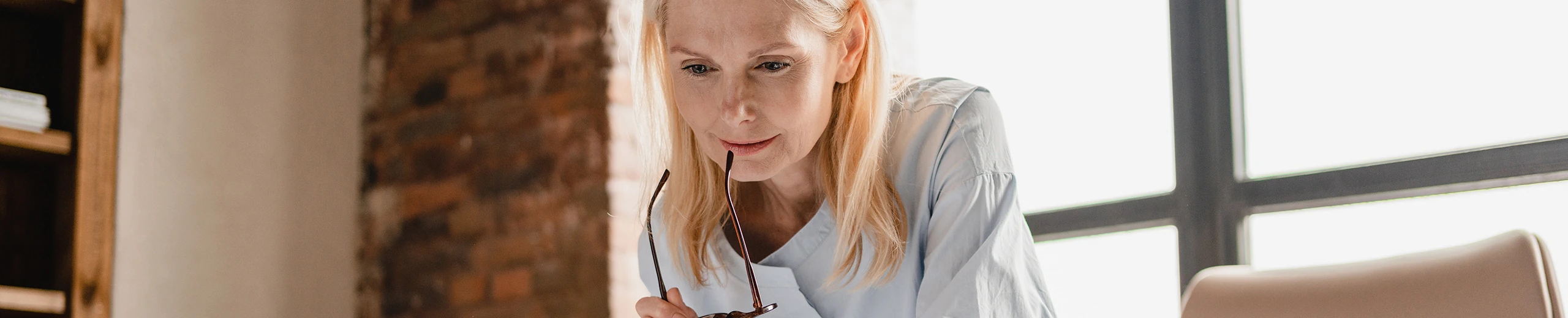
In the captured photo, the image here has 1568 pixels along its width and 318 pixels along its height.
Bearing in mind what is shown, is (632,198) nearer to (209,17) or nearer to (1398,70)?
(209,17)

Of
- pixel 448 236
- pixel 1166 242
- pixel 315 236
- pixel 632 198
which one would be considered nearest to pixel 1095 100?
pixel 1166 242

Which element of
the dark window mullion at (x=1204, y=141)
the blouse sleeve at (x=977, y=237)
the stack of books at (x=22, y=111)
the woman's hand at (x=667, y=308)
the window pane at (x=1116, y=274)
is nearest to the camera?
the blouse sleeve at (x=977, y=237)

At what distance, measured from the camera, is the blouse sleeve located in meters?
1.06

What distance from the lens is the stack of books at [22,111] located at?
206 centimetres

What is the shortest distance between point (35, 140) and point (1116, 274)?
2.12 m

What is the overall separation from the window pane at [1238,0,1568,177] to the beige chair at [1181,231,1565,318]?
720mm

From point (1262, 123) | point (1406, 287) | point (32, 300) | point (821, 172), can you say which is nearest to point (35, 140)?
point (32, 300)

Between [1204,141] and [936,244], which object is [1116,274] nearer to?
[1204,141]

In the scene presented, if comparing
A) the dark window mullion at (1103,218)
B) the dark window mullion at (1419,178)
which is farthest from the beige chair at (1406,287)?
the dark window mullion at (1103,218)

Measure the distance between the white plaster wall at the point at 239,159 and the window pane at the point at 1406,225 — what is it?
2028mm

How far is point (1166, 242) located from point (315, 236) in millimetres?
A: 1889

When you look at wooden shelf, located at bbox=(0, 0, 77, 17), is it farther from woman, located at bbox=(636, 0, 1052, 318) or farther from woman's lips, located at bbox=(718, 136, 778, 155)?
woman's lips, located at bbox=(718, 136, 778, 155)

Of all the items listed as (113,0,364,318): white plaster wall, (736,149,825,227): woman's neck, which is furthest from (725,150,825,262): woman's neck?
(113,0,364,318): white plaster wall

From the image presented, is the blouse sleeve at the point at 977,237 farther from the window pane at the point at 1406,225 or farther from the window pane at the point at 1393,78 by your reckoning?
the window pane at the point at 1393,78
